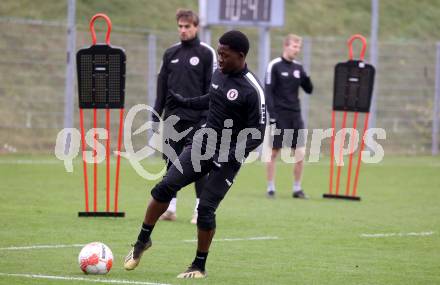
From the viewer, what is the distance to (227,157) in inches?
362

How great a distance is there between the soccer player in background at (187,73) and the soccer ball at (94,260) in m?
3.83

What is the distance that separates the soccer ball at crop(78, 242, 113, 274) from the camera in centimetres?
880

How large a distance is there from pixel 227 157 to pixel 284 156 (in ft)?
47.7

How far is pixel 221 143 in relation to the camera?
9.29m

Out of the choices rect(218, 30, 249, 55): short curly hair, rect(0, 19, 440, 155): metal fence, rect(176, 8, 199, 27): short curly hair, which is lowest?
rect(0, 19, 440, 155): metal fence

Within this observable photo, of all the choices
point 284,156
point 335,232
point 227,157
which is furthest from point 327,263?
point 284,156

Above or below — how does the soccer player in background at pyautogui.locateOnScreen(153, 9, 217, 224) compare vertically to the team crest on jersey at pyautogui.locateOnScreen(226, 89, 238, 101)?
below

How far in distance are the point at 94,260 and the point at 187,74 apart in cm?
438

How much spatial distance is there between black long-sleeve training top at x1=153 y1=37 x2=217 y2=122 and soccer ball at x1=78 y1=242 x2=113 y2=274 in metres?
4.03

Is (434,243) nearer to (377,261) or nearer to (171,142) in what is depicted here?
(377,261)

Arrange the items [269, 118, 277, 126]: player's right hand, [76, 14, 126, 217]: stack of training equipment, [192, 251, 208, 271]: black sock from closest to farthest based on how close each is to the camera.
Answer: [192, 251, 208, 271]: black sock
[76, 14, 126, 217]: stack of training equipment
[269, 118, 277, 126]: player's right hand

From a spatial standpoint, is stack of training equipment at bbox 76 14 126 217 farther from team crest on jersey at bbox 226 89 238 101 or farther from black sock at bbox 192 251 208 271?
black sock at bbox 192 251 208 271

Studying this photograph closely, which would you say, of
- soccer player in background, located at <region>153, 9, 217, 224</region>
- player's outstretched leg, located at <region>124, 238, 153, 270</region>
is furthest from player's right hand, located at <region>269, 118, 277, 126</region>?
player's outstretched leg, located at <region>124, 238, 153, 270</region>

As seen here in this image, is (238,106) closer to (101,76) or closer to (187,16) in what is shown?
(187,16)
